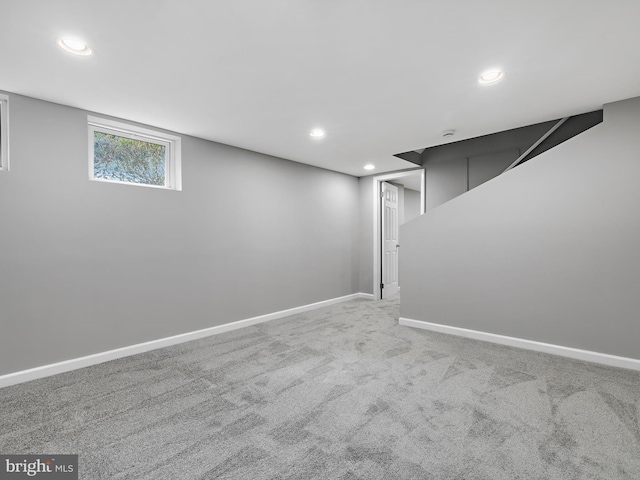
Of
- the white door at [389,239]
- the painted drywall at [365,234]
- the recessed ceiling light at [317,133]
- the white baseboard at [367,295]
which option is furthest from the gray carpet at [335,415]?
the white door at [389,239]

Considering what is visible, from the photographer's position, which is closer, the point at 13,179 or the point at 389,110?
the point at 13,179

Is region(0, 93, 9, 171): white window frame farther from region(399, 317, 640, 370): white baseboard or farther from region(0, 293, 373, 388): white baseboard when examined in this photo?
region(399, 317, 640, 370): white baseboard

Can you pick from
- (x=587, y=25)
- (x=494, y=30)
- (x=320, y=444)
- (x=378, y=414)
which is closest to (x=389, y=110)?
(x=494, y=30)

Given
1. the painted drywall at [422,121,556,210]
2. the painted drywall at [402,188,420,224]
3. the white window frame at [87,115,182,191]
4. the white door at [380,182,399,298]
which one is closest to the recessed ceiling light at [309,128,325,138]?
the white window frame at [87,115,182,191]

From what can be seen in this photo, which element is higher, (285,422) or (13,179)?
(13,179)

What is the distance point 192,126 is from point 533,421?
391cm

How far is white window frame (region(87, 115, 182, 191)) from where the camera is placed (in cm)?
308

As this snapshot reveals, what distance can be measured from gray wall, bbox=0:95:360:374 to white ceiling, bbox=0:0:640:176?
0.61 metres

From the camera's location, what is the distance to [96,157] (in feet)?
10.3

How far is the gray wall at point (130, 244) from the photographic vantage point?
266 centimetres

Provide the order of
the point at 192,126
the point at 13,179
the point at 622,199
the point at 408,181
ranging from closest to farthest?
the point at 13,179
the point at 622,199
the point at 192,126
the point at 408,181

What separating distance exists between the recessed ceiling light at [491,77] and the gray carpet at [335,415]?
2422mm

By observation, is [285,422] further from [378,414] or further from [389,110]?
[389,110]

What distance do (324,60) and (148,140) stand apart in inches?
93.1
